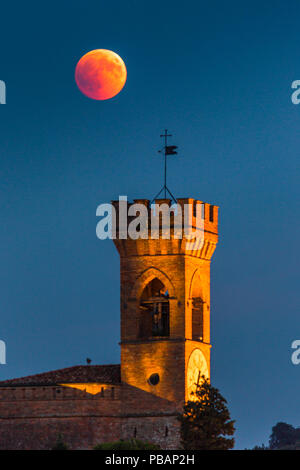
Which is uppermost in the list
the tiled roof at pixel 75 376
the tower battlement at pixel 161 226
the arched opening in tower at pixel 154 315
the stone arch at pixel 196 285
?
the tower battlement at pixel 161 226

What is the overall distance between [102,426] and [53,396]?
8.53 feet

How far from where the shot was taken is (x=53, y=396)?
74.9m

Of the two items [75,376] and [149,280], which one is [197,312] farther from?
[75,376]

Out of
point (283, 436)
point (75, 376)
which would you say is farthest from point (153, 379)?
point (283, 436)

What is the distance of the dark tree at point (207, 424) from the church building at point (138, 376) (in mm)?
1649

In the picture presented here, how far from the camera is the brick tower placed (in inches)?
2948

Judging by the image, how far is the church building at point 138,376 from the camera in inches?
2928

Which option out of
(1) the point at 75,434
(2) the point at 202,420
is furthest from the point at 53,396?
(2) the point at 202,420

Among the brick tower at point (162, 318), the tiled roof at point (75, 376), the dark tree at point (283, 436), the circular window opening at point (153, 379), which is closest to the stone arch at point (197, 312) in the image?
the brick tower at point (162, 318)

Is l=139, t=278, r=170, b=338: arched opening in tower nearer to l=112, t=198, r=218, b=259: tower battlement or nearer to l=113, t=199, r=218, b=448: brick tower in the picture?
l=113, t=199, r=218, b=448: brick tower

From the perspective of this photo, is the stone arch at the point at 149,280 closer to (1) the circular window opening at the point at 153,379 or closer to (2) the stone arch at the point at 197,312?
(2) the stone arch at the point at 197,312
